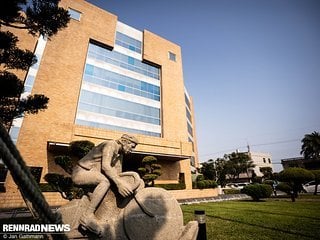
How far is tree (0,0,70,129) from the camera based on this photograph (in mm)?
5921

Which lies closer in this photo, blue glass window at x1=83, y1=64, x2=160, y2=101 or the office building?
the office building

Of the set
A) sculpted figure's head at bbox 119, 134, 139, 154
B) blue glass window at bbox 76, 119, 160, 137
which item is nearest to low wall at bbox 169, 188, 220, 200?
blue glass window at bbox 76, 119, 160, 137

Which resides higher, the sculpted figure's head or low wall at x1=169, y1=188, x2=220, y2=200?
the sculpted figure's head

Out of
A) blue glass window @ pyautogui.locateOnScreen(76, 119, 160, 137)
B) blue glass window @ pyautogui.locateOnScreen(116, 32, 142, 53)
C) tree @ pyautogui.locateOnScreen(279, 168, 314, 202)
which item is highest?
blue glass window @ pyautogui.locateOnScreen(116, 32, 142, 53)

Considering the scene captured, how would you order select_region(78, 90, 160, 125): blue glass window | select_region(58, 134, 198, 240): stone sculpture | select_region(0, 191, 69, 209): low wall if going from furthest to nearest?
select_region(78, 90, 160, 125): blue glass window, select_region(0, 191, 69, 209): low wall, select_region(58, 134, 198, 240): stone sculpture

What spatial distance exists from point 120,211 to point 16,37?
733 cm

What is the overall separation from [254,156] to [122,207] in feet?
208

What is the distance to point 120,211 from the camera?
253cm

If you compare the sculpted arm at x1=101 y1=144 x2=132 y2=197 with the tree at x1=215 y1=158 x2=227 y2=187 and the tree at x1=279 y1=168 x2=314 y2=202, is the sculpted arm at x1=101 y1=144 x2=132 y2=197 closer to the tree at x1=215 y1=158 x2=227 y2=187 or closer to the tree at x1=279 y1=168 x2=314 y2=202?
the tree at x1=279 y1=168 x2=314 y2=202

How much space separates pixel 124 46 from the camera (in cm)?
2412

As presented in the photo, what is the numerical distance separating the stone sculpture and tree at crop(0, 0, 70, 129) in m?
5.52

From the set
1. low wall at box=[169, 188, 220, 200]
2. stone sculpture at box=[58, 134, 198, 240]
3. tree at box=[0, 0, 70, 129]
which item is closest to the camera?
stone sculpture at box=[58, 134, 198, 240]

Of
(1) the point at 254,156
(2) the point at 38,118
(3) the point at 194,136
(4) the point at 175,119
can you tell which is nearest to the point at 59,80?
(2) the point at 38,118

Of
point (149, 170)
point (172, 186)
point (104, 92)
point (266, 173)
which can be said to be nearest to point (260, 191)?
point (172, 186)
